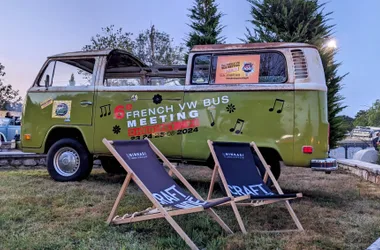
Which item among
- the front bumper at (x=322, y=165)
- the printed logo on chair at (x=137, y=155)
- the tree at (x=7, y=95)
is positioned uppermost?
the tree at (x=7, y=95)

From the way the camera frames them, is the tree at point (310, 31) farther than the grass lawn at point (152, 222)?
Yes

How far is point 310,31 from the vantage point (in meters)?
8.81

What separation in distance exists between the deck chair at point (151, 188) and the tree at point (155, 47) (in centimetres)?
1106

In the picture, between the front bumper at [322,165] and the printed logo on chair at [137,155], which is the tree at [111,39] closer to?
the front bumper at [322,165]

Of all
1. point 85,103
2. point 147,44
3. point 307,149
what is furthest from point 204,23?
point 307,149

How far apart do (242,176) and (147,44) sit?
11.9 metres

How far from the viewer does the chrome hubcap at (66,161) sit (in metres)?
5.84

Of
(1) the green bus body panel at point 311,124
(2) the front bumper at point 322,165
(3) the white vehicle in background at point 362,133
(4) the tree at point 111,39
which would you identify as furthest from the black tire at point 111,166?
(3) the white vehicle in background at point 362,133

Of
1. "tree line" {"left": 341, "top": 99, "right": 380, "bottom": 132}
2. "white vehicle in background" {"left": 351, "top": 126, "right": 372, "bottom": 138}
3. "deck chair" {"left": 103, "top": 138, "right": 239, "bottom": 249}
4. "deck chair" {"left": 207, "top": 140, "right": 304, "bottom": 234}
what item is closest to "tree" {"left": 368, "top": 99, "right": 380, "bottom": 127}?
"tree line" {"left": 341, "top": 99, "right": 380, "bottom": 132}

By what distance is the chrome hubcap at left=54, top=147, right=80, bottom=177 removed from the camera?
5840mm

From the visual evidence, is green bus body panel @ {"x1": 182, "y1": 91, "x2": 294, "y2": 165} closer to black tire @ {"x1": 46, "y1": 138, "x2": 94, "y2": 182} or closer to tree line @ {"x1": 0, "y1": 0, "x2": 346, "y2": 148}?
black tire @ {"x1": 46, "y1": 138, "x2": 94, "y2": 182}

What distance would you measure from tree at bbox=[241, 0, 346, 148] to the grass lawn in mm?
3595

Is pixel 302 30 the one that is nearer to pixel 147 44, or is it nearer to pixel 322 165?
pixel 322 165

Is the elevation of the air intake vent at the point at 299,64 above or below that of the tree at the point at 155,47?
below
